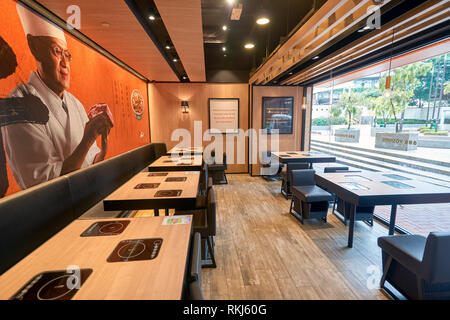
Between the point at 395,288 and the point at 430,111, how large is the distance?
96.7 inches

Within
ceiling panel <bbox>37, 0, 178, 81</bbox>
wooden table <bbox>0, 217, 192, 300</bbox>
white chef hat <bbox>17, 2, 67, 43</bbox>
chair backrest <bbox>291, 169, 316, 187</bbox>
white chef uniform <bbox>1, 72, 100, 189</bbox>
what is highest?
ceiling panel <bbox>37, 0, 178, 81</bbox>

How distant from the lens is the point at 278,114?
6973 mm

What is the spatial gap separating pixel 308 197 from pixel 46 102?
368 cm

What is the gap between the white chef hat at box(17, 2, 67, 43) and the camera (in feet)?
7.25

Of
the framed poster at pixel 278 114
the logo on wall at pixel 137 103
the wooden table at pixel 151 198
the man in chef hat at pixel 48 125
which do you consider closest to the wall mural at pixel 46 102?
the man in chef hat at pixel 48 125

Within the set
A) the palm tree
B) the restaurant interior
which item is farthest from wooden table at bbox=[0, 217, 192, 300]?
the palm tree

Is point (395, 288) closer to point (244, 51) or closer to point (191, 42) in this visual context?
point (191, 42)

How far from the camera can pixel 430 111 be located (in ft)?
10.2

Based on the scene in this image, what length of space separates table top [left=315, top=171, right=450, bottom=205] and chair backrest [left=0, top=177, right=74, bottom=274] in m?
3.19

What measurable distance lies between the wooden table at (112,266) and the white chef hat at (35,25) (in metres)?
2.13

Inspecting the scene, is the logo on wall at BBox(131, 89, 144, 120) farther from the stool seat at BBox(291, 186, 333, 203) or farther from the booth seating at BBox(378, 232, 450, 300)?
the booth seating at BBox(378, 232, 450, 300)

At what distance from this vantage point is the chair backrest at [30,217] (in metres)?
1.67

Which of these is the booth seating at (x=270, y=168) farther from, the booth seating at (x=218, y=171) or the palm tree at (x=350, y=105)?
the palm tree at (x=350, y=105)
